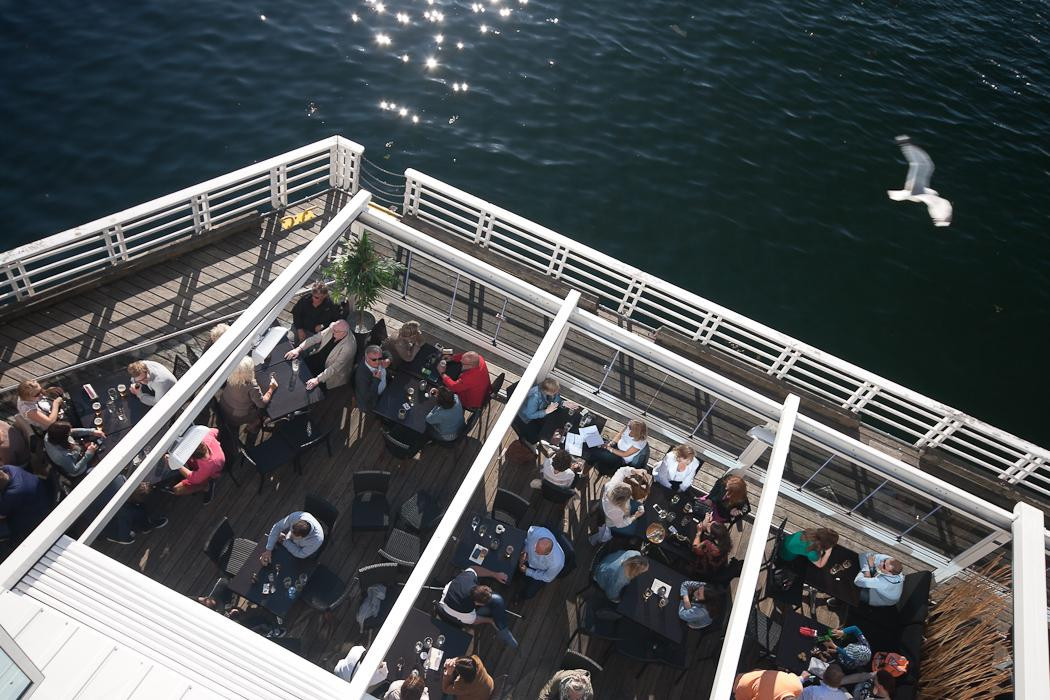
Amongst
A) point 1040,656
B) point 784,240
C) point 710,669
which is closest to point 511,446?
point 710,669

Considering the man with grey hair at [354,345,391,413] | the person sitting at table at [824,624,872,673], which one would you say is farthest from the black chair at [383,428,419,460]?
the person sitting at table at [824,624,872,673]

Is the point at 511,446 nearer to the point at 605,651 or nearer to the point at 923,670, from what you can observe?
the point at 605,651

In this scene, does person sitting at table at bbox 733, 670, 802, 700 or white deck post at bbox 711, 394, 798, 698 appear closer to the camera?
white deck post at bbox 711, 394, 798, 698

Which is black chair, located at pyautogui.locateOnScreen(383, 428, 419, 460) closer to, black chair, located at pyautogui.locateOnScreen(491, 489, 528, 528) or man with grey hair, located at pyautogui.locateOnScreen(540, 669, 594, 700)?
black chair, located at pyautogui.locateOnScreen(491, 489, 528, 528)

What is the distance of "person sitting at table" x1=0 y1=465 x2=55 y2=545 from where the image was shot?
7336 millimetres

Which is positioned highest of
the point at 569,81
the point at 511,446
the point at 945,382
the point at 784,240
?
the point at 569,81

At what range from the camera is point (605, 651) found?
8.16 metres

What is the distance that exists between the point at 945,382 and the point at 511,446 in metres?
11.1

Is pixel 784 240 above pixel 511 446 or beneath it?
above

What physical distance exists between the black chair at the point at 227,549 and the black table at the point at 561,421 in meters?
4.06

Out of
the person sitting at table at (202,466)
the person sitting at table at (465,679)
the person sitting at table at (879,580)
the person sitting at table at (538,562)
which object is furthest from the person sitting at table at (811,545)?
the person sitting at table at (202,466)

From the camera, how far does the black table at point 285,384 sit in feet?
29.2

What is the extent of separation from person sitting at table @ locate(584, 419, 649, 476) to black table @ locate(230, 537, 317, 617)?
392 centimetres

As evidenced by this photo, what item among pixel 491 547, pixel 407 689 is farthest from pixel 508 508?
pixel 407 689
